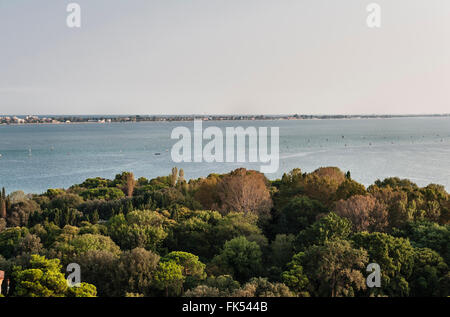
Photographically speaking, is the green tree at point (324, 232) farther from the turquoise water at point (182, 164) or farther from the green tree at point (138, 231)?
the turquoise water at point (182, 164)

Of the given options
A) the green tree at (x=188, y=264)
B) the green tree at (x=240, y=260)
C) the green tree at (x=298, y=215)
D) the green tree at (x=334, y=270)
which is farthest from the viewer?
the green tree at (x=298, y=215)

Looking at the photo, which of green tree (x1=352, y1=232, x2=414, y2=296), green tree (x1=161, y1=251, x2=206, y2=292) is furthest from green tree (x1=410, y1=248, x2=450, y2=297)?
green tree (x1=161, y1=251, x2=206, y2=292)

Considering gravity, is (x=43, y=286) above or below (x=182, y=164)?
below

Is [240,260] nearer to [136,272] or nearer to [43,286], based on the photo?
[136,272]

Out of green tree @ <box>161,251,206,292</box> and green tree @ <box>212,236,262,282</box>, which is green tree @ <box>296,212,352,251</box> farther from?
green tree @ <box>161,251,206,292</box>

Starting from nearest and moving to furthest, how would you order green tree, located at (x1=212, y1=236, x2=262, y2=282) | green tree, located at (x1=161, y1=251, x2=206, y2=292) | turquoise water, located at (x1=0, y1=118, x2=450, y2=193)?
green tree, located at (x1=161, y1=251, x2=206, y2=292) < green tree, located at (x1=212, y1=236, x2=262, y2=282) < turquoise water, located at (x1=0, y1=118, x2=450, y2=193)

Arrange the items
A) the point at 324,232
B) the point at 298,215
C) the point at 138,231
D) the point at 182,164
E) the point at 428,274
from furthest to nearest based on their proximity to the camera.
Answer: the point at 182,164, the point at 298,215, the point at 138,231, the point at 324,232, the point at 428,274

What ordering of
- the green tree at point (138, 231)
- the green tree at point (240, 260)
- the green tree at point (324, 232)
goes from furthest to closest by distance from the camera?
the green tree at point (138, 231) < the green tree at point (324, 232) < the green tree at point (240, 260)

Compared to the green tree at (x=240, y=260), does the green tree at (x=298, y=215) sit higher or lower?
higher

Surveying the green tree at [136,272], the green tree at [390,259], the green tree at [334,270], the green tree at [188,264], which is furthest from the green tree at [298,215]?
the green tree at [136,272]

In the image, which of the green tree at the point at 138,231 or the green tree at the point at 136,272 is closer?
the green tree at the point at 136,272

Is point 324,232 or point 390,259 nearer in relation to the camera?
point 390,259

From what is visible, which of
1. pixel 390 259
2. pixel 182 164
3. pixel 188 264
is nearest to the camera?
pixel 390 259

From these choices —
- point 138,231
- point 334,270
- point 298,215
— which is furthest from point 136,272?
point 298,215
